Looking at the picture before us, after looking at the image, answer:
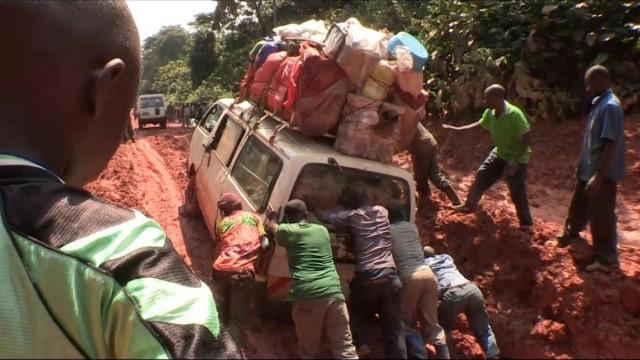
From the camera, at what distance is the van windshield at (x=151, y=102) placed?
75.8ft

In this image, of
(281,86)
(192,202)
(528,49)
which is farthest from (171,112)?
(281,86)

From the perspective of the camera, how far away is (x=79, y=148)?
3.07ft

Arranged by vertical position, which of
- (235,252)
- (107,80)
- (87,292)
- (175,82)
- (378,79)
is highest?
(107,80)

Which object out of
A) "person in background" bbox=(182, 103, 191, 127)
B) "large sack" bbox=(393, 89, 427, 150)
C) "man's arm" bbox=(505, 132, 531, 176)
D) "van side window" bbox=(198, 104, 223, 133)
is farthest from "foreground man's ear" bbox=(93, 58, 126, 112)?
"person in background" bbox=(182, 103, 191, 127)

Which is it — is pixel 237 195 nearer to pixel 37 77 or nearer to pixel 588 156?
pixel 588 156

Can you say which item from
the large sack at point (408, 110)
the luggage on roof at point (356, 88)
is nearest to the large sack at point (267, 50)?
the luggage on roof at point (356, 88)

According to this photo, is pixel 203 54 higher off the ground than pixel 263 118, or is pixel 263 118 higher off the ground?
pixel 263 118

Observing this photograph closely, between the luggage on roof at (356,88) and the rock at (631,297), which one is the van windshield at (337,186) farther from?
the rock at (631,297)

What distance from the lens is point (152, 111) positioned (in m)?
23.0

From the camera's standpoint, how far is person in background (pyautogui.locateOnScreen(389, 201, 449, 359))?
204 inches

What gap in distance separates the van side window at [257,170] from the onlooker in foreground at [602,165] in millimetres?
2805

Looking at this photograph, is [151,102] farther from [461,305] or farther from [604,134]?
[604,134]

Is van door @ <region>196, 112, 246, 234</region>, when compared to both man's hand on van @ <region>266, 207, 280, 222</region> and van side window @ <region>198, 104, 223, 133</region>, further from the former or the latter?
man's hand on van @ <region>266, 207, 280, 222</region>

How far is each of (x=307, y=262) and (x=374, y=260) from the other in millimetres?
647
